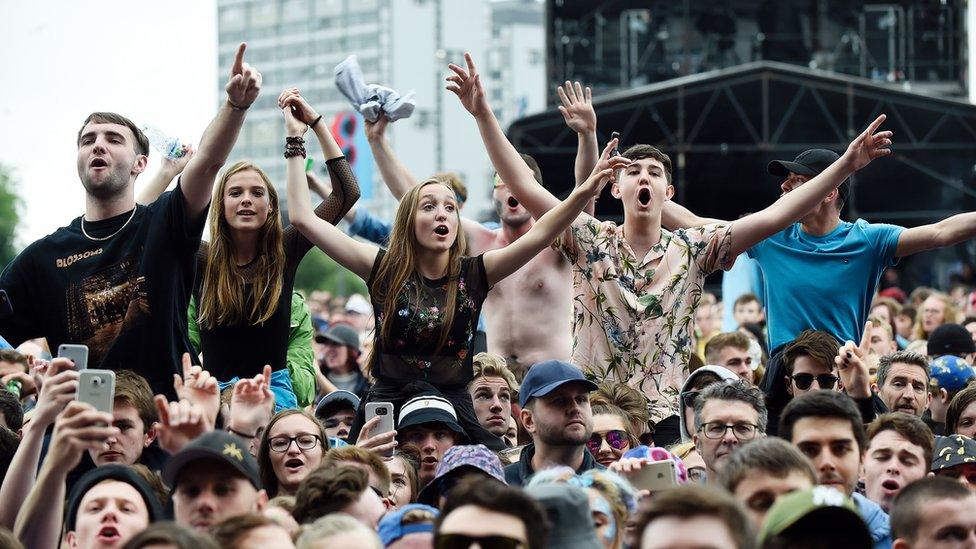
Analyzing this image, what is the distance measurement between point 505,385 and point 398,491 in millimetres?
1524

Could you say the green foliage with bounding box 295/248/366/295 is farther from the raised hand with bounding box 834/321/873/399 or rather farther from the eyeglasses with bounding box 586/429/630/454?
the raised hand with bounding box 834/321/873/399

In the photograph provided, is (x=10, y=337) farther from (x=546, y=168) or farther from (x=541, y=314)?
(x=546, y=168)

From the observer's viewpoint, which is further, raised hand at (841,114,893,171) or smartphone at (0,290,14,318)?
raised hand at (841,114,893,171)

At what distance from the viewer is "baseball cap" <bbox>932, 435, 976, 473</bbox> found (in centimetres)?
745

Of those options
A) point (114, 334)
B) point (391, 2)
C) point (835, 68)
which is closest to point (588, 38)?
point (835, 68)

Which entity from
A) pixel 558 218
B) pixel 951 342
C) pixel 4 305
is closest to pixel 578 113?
pixel 558 218

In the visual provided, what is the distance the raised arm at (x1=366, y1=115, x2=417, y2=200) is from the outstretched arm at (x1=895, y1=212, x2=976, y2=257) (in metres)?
2.68

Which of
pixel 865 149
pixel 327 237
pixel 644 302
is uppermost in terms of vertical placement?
pixel 865 149

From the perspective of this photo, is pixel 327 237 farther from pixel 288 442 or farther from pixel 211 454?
pixel 211 454

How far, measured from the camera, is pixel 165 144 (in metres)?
8.34

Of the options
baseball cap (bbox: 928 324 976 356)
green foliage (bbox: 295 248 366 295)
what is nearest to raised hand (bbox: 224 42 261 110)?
baseball cap (bbox: 928 324 976 356)

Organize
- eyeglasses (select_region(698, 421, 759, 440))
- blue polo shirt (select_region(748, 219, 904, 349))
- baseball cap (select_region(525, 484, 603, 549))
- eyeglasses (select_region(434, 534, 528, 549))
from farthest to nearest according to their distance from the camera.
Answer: blue polo shirt (select_region(748, 219, 904, 349)) → eyeglasses (select_region(698, 421, 759, 440)) → baseball cap (select_region(525, 484, 603, 549)) → eyeglasses (select_region(434, 534, 528, 549))

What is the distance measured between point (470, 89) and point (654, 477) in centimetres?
268

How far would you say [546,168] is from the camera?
90.5 ft
